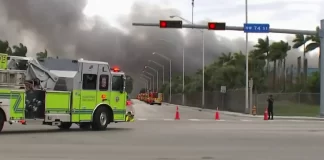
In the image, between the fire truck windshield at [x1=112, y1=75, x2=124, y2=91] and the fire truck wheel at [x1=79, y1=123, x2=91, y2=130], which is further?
the fire truck wheel at [x1=79, y1=123, x2=91, y2=130]

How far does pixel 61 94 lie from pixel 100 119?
91.8 inches

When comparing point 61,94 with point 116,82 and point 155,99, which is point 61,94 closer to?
point 116,82

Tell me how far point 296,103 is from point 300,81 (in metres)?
41.1

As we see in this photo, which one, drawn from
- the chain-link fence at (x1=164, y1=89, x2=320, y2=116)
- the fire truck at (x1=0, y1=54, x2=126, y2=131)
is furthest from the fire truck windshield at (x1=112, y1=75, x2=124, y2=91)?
the chain-link fence at (x1=164, y1=89, x2=320, y2=116)

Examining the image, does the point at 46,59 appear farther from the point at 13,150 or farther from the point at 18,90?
the point at 13,150

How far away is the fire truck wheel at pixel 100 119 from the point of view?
22438 millimetres

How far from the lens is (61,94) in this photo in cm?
2106

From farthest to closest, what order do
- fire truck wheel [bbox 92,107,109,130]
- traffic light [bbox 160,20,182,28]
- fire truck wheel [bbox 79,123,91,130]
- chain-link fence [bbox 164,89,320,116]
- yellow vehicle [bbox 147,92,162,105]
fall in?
yellow vehicle [bbox 147,92,162,105]
chain-link fence [bbox 164,89,320,116]
traffic light [bbox 160,20,182,28]
fire truck wheel [bbox 79,123,91,130]
fire truck wheel [bbox 92,107,109,130]

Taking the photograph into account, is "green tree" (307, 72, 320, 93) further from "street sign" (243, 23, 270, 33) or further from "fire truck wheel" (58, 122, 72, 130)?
"fire truck wheel" (58, 122, 72, 130)

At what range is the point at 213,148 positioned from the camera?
1538cm

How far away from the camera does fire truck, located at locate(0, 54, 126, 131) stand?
64.0ft

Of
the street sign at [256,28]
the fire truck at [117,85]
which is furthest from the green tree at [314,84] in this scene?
the fire truck at [117,85]

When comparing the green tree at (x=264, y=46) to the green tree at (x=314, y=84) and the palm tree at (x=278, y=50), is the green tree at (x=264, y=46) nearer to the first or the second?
the palm tree at (x=278, y=50)

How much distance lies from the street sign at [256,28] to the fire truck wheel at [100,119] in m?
16.8
